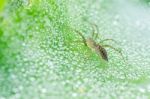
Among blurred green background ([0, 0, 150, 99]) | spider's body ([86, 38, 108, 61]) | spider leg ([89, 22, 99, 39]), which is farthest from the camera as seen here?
spider leg ([89, 22, 99, 39])

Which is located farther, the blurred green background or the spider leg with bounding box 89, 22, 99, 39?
the spider leg with bounding box 89, 22, 99, 39

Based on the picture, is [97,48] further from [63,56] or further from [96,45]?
[63,56]

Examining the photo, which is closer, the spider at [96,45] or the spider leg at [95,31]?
the spider at [96,45]

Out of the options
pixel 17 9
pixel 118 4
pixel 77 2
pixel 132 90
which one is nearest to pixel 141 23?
pixel 118 4

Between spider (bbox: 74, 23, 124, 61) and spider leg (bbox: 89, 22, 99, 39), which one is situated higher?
spider leg (bbox: 89, 22, 99, 39)

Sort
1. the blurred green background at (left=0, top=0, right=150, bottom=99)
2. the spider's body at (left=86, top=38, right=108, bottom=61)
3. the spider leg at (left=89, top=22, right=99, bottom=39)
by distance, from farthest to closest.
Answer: the spider leg at (left=89, top=22, right=99, bottom=39) < the spider's body at (left=86, top=38, right=108, bottom=61) < the blurred green background at (left=0, top=0, right=150, bottom=99)

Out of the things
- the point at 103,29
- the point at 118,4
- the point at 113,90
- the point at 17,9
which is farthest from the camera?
the point at 118,4

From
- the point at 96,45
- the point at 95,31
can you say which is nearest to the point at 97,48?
the point at 96,45

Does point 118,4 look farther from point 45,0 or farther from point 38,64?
point 38,64
